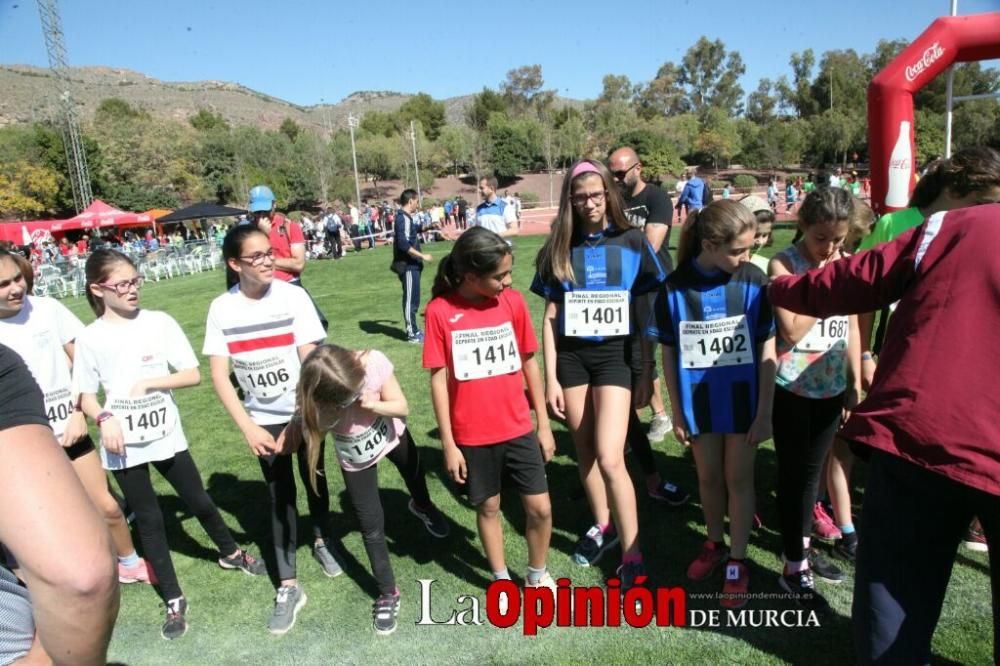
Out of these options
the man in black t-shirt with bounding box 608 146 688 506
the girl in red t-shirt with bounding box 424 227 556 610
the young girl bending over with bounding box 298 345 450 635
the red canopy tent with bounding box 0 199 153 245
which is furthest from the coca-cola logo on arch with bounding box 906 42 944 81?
the red canopy tent with bounding box 0 199 153 245

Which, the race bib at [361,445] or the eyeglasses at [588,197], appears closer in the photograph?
the race bib at [361,445]

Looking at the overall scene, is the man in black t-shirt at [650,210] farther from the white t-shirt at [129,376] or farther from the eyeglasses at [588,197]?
the white t-shirt at [129,376]

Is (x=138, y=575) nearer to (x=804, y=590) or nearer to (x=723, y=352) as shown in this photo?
(x=723, y=352)

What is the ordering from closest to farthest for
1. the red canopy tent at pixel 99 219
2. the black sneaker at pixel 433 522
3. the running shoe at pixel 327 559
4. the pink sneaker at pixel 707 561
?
the pink sneaker at pixel 707 561 < the running shoe at pixel 327 559 < the black sneaker at pixel 433 522 < the red canopy tent at pixel 99 219

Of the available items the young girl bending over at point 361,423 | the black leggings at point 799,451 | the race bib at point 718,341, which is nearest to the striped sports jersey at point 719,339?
the race bib at point 718,341

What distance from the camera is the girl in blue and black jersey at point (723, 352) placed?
275 centimetres

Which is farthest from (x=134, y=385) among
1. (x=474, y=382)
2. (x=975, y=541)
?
(x=975, y=541)

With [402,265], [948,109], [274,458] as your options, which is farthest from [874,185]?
[274,458]

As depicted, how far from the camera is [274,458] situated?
10.1 feet

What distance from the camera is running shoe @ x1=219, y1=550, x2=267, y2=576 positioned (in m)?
3.54

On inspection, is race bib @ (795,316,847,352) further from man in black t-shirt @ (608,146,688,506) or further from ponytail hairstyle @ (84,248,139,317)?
ponytail hairstyle @ (84,248,139,317)

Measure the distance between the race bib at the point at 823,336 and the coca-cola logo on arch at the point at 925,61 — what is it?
8.99 m

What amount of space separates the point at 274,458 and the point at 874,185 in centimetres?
1064

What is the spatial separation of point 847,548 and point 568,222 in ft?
7.26
